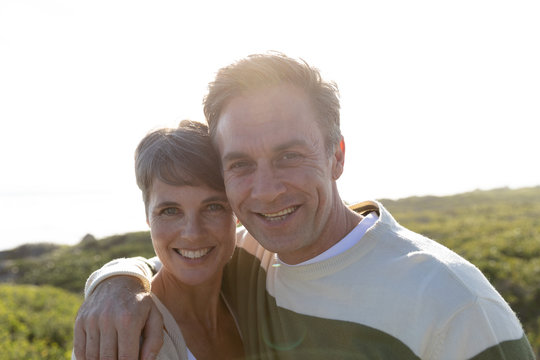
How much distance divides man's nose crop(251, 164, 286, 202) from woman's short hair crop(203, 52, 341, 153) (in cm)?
39

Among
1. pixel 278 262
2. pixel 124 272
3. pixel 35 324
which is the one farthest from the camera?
pixel 35 324

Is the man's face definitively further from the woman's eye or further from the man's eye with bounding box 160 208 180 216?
the man's eye with bounding box 160 208 180 216

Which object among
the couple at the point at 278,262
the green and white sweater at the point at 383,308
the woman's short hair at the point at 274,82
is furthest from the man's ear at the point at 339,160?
the green and white sweater at the point at 383,308

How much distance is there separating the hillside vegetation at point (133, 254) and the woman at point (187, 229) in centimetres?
406

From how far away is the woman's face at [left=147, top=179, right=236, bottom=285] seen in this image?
2.64 m

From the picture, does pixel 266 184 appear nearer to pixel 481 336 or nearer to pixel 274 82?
pixel 274 82

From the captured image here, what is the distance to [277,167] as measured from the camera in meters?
2.58

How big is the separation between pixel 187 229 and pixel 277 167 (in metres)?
0.62

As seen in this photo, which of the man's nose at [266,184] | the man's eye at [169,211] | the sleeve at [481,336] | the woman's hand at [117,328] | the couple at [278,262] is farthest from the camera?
the man's eye at [169,211]

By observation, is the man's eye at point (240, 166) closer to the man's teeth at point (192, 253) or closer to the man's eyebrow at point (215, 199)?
the man's eyebrow at point (215, 199)

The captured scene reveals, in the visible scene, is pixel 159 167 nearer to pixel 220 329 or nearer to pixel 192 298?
pixel 192 298

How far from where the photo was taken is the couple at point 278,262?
6.99 ft

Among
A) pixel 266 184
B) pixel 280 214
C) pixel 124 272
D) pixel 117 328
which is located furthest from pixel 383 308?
pixel 124 272

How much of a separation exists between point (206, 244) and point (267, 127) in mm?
782
